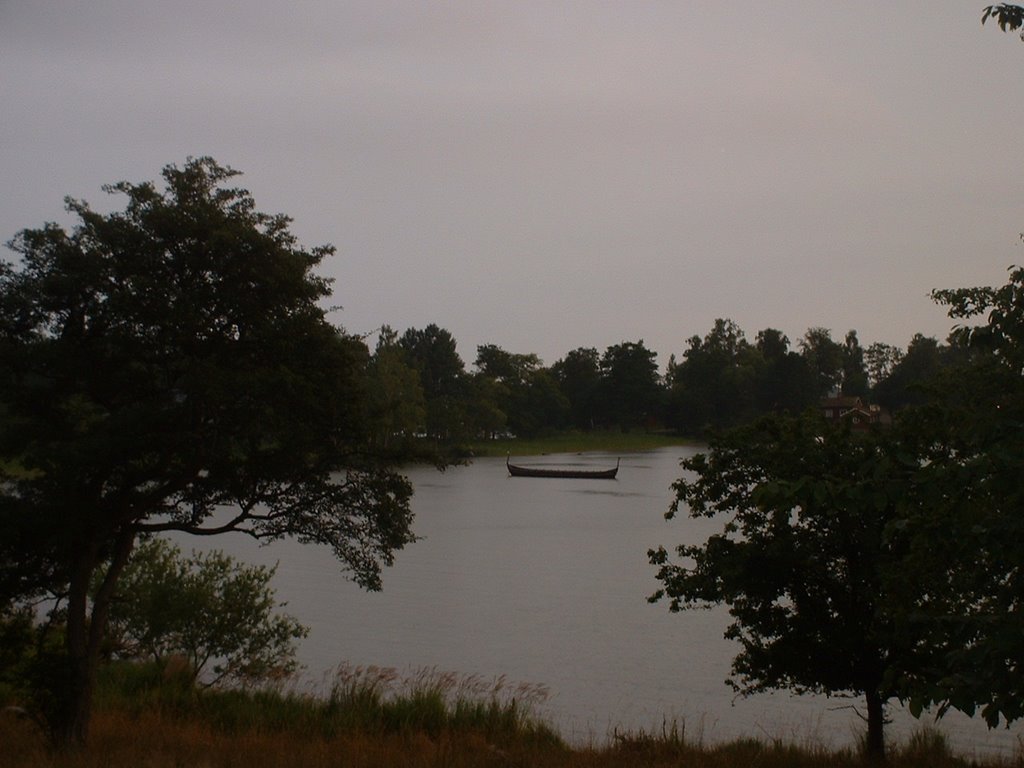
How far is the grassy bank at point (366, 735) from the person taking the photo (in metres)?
9.18

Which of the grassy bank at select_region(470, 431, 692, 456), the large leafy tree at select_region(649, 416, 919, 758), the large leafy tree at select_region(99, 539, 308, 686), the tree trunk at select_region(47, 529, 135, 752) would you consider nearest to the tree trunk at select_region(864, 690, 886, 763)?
the large leafy tree at select_region(649, 416, 919, 758)

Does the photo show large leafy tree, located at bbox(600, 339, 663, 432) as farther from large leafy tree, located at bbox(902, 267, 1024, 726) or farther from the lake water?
large leafy tree, located at bbox(902, 267, 1024, 726)

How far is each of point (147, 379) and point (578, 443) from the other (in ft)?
328

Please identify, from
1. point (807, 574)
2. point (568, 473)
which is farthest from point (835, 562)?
point (568, 473)

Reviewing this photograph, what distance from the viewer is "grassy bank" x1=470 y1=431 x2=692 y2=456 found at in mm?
96762

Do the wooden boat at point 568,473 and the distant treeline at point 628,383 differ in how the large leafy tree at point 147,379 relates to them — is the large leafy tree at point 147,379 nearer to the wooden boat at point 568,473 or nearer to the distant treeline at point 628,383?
the distant treeline at point 628,383

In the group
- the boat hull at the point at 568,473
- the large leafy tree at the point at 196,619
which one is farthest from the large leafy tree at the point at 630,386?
the large leafy tree at the point at 196,619

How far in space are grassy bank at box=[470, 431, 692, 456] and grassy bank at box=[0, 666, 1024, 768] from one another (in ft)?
249

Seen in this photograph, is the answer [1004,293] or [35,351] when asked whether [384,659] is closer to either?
[35,351]

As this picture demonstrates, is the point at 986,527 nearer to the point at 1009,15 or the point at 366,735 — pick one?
the point at 1009,15

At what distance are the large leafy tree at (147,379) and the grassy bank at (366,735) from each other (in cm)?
158

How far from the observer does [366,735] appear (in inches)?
483

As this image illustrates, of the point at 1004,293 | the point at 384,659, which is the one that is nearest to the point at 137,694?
the point at 384,659

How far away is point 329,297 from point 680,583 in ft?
16.4
